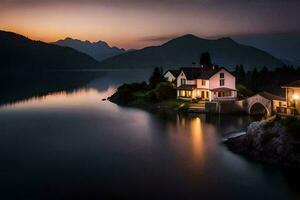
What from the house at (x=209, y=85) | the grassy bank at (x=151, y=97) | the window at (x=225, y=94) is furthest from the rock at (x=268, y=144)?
the grassy bank at (x=151, y=97)

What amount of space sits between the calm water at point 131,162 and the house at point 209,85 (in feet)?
30.5

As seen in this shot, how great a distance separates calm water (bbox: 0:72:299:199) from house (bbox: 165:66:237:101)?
9.29 meters

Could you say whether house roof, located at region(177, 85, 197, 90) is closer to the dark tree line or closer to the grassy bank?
the grassy bank

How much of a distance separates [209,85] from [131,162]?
39.7 metres

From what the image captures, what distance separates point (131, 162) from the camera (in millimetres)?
38562

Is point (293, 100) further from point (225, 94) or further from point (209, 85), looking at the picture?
point (209, 85)

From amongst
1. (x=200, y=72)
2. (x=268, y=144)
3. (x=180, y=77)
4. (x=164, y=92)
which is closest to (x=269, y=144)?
(x=268, y=144)

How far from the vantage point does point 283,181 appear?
32.3m

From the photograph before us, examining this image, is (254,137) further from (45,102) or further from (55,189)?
(45,102)

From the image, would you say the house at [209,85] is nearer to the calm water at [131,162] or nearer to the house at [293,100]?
the calm water at [131,162]

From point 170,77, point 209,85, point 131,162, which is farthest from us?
point 170,77

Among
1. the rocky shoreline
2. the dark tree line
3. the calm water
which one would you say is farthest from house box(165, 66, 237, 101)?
the rocky shoreline

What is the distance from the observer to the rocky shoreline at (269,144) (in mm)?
35969

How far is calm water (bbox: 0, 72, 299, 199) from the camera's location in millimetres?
30172
